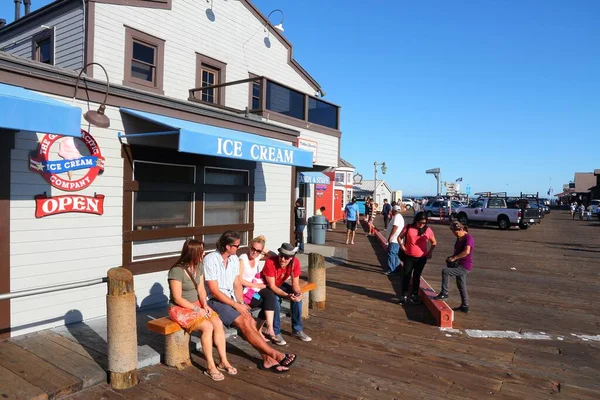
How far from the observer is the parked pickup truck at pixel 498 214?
25.5 metres

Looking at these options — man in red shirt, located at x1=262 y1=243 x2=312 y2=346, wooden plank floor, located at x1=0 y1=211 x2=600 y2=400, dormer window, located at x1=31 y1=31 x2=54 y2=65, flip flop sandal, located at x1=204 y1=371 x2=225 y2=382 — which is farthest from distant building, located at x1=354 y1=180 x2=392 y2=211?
flip flop sandal, located at x1=204 y1=371 x2=225 y2=382

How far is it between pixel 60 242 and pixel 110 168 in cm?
116

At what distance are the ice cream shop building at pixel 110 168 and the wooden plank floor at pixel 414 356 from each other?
153 centimetres

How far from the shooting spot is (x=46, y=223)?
17.2ft

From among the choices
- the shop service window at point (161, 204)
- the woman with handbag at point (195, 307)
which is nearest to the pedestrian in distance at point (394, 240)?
the shop service window at point (161, 204)

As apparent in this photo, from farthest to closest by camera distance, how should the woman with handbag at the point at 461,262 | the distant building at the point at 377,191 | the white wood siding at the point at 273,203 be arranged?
the distant building at the point at 377,191 → the white wood siding at the point at 273,203 → the woman with handbag at the point at 461,262

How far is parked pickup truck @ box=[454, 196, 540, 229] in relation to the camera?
2552cm

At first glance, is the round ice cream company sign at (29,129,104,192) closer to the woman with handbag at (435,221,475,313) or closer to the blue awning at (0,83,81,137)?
the blue awning at (0,83,81,137)

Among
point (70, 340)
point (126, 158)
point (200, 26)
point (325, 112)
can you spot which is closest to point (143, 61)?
point (200, 26)

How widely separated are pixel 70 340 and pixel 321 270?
370cm

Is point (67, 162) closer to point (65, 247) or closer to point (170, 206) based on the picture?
point (65, 247)

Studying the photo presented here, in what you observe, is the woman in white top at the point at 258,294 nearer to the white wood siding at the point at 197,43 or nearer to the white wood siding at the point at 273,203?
the white wood siding at the point at 273,203

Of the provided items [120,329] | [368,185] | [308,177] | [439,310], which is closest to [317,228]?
[308,177]

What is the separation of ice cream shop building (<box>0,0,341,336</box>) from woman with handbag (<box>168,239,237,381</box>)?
Result: 114cm
